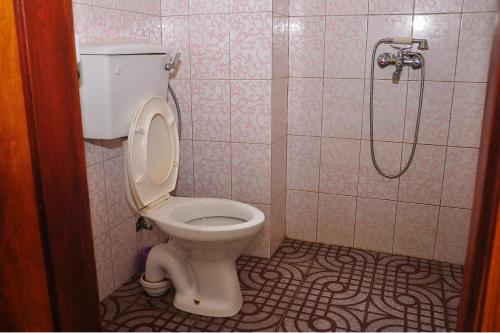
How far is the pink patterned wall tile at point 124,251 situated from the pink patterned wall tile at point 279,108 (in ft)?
2.85

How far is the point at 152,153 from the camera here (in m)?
2.08

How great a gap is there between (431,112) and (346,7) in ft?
2.30

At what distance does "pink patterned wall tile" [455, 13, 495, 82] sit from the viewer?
7.07 ft

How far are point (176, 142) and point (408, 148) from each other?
1226mm

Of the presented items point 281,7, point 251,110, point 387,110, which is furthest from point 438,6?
point 251,110

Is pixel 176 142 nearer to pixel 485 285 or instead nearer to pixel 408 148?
pixel 408 148

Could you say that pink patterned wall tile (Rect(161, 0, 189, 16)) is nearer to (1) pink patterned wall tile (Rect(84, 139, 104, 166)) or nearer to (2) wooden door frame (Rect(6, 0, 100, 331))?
(1) pink patterned wall tile (Rect(84, 139, 104, 166))

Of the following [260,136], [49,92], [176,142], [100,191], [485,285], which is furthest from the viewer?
[260,136]

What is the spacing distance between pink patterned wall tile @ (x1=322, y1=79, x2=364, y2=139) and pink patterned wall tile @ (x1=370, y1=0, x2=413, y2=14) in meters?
0.37

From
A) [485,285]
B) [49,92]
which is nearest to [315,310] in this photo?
[485,285]

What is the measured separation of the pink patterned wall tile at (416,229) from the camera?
8.14 ft

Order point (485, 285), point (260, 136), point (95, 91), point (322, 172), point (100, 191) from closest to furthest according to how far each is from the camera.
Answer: point (485, 285)
point (95, 91)
point (100, 191)
point (260, 136)
point (322, 172)

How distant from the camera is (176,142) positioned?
2227 millimetres

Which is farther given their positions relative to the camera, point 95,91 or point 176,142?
point 176,142
